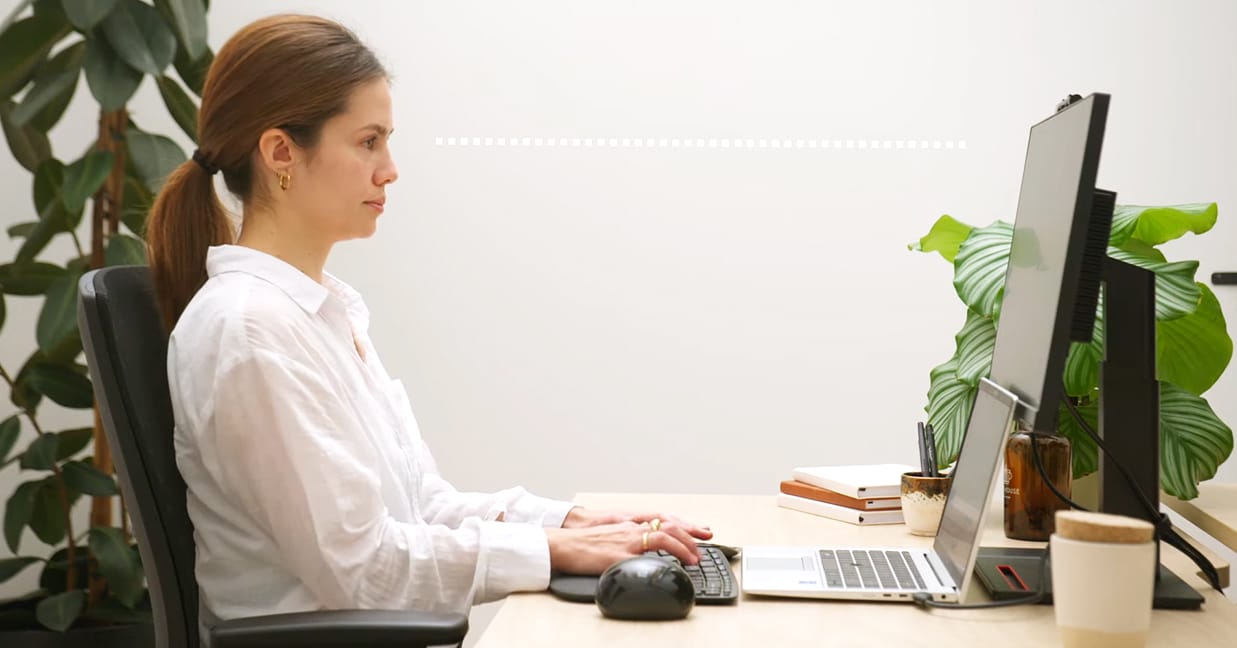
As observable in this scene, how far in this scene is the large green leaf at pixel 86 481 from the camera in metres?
2.51

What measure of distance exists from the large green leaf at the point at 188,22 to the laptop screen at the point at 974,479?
1908mm

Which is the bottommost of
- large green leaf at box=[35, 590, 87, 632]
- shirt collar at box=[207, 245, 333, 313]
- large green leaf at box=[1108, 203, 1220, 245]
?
large green leaf at box=[35, 590, 87, 632]

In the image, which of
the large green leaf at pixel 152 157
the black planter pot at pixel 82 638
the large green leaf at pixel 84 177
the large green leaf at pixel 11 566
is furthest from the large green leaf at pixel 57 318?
the black planter pot at pixel 82 638

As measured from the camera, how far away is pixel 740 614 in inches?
46.9

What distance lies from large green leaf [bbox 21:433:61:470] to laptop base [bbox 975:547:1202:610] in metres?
2.02

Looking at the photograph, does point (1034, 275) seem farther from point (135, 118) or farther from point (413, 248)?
point (135, 118)

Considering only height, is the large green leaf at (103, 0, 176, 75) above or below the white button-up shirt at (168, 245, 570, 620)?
above

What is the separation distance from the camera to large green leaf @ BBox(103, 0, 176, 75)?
8.07ft

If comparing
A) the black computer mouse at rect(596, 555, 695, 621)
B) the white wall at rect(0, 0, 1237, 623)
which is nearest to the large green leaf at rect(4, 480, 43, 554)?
the white wall at rect(0, 0, 1237, 623)

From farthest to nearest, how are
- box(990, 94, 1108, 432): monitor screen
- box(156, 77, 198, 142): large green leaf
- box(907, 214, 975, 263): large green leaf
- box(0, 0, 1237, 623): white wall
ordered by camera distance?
box(0, 0, 1237, 623): white wall < box(156, 77, 198, 142): large green leaf < box(907, 214, 975, 263): large green leaf < box(990, 94, 1108, 432): monitor screen

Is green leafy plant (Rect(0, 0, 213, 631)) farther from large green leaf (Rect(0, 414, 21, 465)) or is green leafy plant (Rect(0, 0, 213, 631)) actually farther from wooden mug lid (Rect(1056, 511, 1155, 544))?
wooden mug lid (Rect(1056, 511, 1155, 544))

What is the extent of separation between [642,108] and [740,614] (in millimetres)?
2048

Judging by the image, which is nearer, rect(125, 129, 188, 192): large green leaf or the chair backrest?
the chair backrest

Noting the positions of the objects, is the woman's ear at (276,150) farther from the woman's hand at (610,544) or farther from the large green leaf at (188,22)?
the large green leaf at (188,22)
